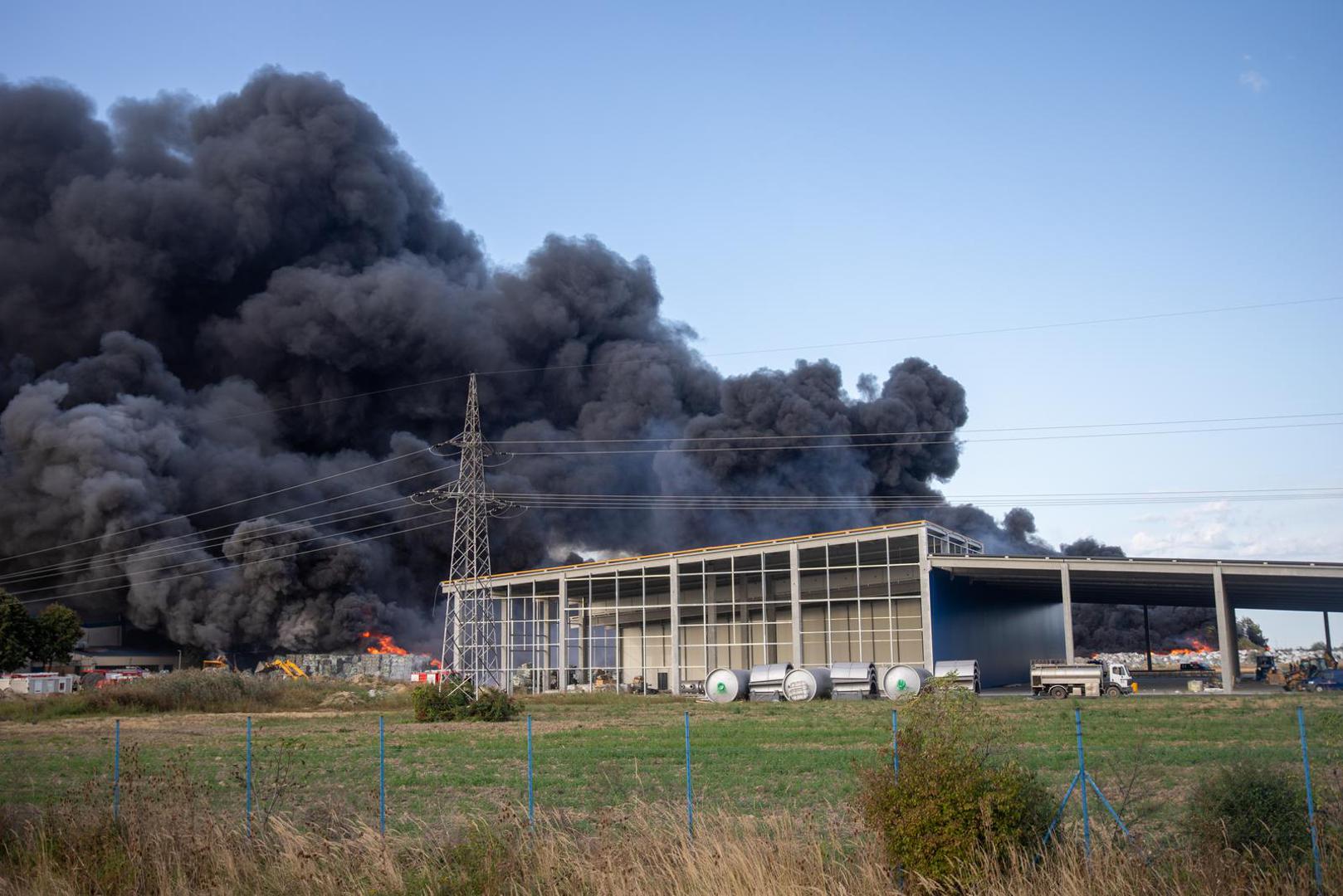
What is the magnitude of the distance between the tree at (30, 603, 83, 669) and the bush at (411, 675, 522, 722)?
4178cm

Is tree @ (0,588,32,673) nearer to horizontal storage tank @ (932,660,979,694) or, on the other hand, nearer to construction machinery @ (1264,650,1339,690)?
horizontal storage tank @ (932,660,979,694)

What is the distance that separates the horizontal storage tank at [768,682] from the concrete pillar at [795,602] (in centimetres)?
427

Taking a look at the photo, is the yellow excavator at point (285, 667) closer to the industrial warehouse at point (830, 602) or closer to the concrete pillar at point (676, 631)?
the industrial warehouse at point (830, 602)

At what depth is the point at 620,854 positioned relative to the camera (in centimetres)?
906

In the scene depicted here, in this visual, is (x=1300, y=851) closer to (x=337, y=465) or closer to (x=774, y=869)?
(x=774, y=869)

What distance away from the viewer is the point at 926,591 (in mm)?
44906

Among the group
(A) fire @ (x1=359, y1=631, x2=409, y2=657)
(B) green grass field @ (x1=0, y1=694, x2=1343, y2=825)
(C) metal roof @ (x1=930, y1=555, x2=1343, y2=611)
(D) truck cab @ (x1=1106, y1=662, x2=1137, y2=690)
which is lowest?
(B) green grass field @ (x1=0, y1=694, x2=1343, y2=825)

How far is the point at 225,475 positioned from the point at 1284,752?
7362 centimetres

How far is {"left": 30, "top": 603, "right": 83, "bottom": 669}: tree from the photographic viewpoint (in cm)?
6650

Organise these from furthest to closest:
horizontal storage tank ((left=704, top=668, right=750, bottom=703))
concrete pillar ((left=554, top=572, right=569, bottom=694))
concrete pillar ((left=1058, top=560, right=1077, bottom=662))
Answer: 1. concrete pillar ((left=554, top=572, right=569, bottom=694))
2. horizontal storage tank ((left=704, top=668, right=750, bottom=703))
3. concrete pillar ((left=1058, top=560, right=1077, bottom=662))

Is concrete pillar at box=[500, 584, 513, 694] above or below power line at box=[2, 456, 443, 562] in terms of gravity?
below

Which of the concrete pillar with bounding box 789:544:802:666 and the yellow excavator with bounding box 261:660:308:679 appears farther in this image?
the yellow excavator with bounding box 261:660:308:679

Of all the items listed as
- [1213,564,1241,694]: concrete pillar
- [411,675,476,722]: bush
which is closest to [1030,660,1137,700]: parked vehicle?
[1213,564,1241,694]: concrete pillar

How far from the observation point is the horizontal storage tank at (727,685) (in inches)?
1713
